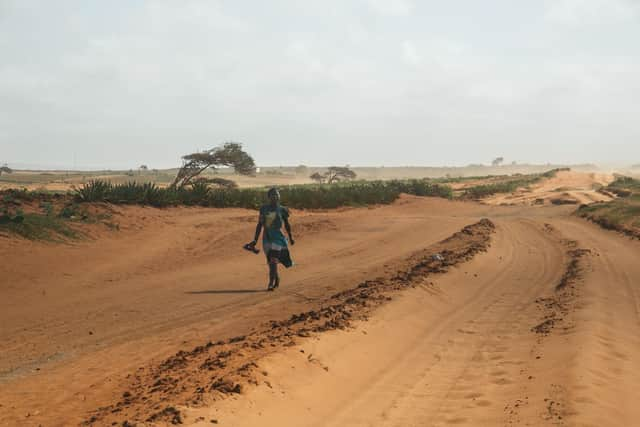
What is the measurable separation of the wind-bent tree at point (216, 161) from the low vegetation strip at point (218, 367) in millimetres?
24643

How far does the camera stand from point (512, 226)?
22516mm

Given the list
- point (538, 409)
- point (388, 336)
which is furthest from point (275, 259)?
point (538, 409)

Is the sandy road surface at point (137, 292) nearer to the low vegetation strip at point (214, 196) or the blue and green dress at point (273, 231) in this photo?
the blue and green dress at point (273, 231)

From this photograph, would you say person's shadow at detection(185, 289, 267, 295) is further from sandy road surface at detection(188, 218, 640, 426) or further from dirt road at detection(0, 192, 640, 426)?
sandy road surface at detection(188, 218, 640, 426)

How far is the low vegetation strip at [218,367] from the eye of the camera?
458 centimetres

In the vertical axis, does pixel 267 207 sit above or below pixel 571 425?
above

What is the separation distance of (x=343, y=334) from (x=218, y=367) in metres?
1.79


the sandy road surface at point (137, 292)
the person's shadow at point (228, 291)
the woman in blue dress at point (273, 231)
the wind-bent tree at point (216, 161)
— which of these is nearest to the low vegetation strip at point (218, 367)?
the sandy road surface at point (137, 292)

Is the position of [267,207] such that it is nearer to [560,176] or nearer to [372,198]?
[372,198]

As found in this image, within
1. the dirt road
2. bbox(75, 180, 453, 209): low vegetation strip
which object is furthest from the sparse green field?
the dirt road

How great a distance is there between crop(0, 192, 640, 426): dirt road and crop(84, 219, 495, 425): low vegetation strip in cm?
15

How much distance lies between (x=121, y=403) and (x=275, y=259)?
5734 millimetres

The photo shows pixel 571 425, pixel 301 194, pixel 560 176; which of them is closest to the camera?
pixel 571 425

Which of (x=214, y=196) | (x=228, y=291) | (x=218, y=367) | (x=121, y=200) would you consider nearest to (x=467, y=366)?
(x=218, y=367)
